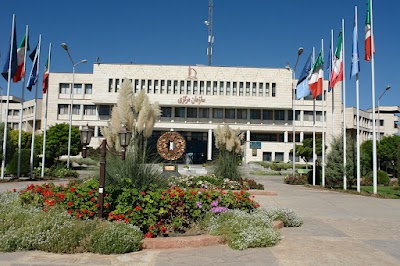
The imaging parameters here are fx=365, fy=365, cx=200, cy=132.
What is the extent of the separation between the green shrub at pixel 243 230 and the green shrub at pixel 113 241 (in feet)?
5.37

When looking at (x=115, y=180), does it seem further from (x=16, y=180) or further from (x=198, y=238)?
(x=16, y=180)

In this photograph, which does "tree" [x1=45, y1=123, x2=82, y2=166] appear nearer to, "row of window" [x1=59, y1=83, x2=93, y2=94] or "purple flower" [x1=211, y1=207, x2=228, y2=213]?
"row of window" [x1=59, y1=83, x2=93, y2=94]

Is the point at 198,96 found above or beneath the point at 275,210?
above

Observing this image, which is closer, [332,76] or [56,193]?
[56,193]

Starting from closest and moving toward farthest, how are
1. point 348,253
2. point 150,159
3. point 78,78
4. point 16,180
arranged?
point 348,253 → point 150,159 → point 16,180 → point 78,78

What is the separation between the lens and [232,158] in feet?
58.1

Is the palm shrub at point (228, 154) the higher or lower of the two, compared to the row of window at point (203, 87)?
lower

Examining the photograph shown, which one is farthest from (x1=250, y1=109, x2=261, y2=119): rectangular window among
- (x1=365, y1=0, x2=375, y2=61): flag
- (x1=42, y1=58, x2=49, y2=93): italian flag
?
(x1=365, y1=0, x2=375, y2=61): flag

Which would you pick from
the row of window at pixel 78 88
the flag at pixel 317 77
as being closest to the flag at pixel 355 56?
the flag at pixel 317 77

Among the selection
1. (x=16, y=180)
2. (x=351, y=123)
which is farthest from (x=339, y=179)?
(x=351, y=123)

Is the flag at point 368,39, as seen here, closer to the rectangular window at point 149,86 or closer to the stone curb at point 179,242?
the stone curb at point 179,242

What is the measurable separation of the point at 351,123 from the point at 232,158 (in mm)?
58951

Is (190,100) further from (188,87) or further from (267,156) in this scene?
(267,156)

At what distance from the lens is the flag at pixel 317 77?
22.3 m
